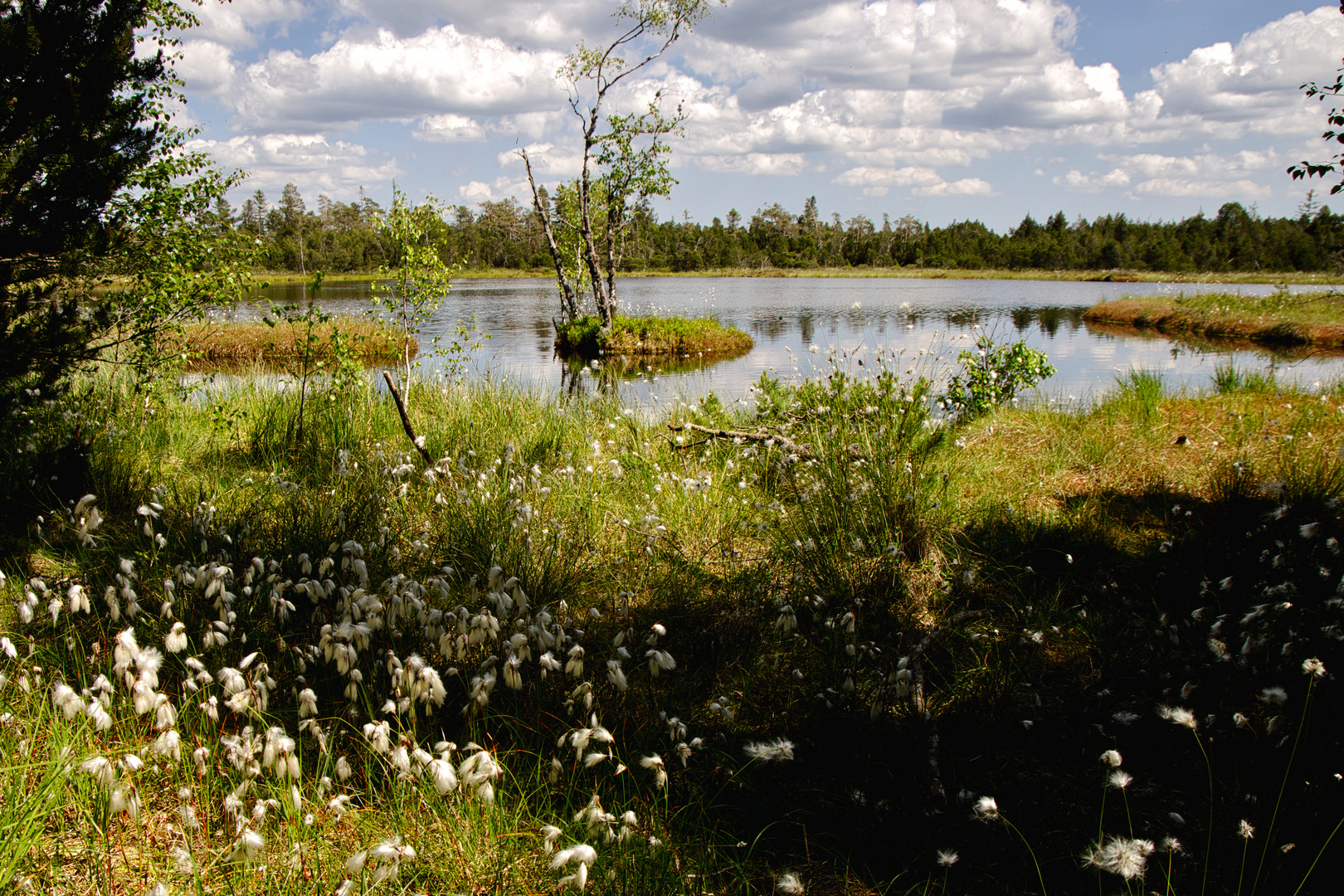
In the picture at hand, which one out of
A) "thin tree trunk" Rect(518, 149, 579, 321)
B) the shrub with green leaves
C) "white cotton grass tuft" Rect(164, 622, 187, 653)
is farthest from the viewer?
"thin tree trunk" Rect(518, 149, 579, 321)

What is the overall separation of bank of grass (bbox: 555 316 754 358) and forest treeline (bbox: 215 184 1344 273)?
40092 millimetres

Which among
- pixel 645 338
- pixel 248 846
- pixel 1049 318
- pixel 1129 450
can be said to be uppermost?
pixel 1049 318

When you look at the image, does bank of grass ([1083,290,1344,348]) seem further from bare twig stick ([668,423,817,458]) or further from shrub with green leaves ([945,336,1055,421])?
bare twig stick ([668,423,817,458])

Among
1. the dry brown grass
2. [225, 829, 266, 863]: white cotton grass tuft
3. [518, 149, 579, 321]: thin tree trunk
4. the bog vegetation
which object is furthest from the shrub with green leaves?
[518, 149, 579, 321]: thin tree trunk

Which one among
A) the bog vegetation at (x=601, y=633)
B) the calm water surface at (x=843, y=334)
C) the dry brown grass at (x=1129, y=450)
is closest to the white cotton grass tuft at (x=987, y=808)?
the bog vegetation at (x=601, y=633)

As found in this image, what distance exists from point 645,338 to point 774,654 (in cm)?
2009

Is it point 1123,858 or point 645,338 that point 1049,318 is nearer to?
point 645,338

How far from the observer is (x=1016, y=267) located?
80188mm

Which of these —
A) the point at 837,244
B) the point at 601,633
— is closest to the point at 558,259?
the point at 601,633

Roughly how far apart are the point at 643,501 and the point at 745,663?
6.35 feet

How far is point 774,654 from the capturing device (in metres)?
3.04

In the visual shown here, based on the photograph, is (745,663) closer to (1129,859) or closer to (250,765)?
(1129,859)

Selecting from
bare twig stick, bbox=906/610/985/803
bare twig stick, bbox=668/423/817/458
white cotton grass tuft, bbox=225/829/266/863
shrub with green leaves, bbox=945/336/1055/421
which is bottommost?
bare twig stick, bbox=906/610/985/803

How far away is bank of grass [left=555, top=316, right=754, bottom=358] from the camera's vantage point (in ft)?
72.2
